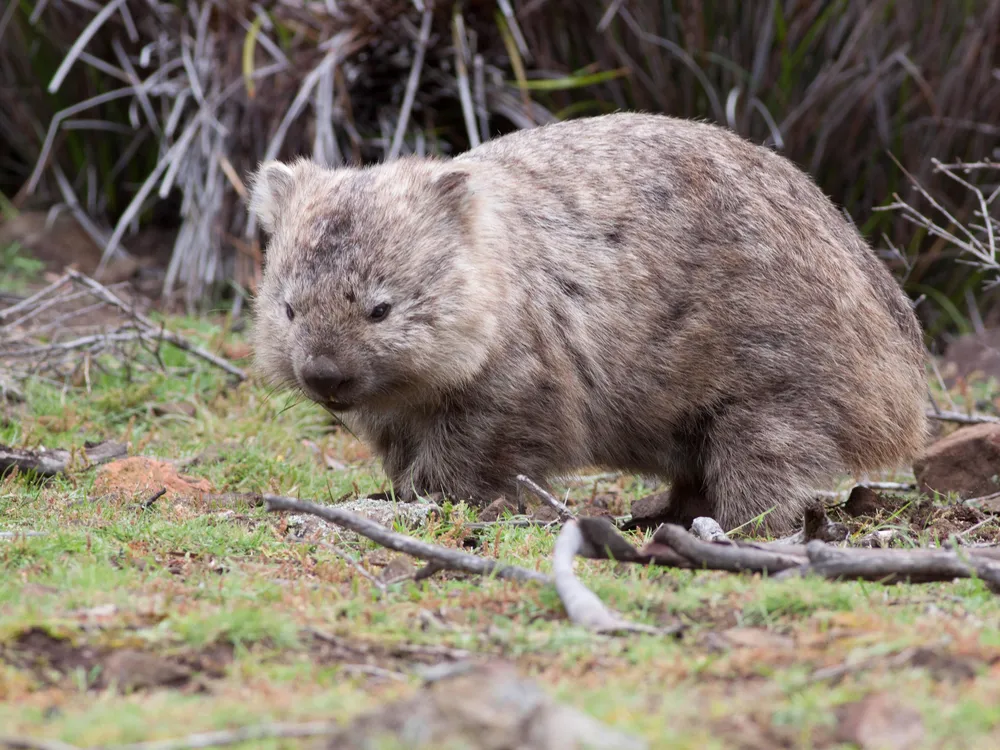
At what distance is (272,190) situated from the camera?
4.93 m

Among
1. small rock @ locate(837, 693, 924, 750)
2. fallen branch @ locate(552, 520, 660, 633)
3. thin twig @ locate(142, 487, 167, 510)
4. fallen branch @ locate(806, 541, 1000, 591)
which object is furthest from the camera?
thin twig @ locate(142, 487, 167, 510)

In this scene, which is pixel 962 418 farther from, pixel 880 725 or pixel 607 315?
pixel 880 725

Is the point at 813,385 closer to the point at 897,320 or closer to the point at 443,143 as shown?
the point at 897,320

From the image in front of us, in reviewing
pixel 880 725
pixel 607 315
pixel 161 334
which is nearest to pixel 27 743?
pixel 880 725

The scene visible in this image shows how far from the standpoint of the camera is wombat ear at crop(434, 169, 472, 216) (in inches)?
180

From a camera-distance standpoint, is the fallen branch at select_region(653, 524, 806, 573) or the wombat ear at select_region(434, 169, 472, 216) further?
the wombat ear at select_region(434, 169, 472, 216)

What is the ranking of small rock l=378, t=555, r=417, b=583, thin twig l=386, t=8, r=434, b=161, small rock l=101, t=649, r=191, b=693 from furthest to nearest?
1. thin twig l=386, t=8, r=434, b=161
2. small rock l=378, t=555, r=417, b=583
3. small rock l=101, t=649, r=191, b=693

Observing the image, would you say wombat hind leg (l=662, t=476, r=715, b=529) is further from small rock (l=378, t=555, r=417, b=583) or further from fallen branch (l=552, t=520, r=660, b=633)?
fallen branch (l=552, t=520, r=660, b=633)

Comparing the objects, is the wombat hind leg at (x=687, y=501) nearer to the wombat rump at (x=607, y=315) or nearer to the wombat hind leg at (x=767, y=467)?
the wombat rump at (x=607, y=315)

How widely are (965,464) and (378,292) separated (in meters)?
2.54

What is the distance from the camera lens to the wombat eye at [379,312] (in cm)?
437

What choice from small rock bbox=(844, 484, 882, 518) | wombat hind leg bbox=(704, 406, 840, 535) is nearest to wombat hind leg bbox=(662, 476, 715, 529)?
wombat hind leg bbox=(704, 406, 840, 535)

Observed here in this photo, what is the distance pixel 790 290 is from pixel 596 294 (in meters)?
0.76

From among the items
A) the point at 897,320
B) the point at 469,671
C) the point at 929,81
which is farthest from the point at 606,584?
the point at 929,81
